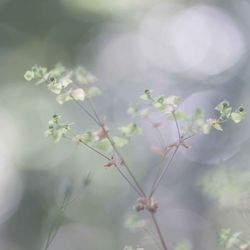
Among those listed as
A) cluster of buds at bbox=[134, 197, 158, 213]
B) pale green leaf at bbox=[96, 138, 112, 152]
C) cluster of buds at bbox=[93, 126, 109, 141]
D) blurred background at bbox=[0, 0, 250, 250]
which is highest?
blurred background at bbox=[0, 0, 250, 250]

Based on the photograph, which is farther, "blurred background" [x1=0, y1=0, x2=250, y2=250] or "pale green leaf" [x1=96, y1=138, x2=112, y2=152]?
"blurred background" [x1=0, y1=0, x2=250, y2=250]

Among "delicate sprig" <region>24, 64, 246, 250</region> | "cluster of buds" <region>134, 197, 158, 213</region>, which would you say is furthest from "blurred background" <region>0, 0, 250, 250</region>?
"cluster of buds" <region>134, 197, 158, 213</region>

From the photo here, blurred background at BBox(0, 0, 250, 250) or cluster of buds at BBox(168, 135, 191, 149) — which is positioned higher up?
blurred background at BBox(0, 0, 250, 250)

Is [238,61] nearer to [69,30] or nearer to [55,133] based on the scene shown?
[69,30]

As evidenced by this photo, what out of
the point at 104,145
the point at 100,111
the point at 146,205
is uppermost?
the point at 100,111

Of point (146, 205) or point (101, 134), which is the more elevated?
point (101, 134)

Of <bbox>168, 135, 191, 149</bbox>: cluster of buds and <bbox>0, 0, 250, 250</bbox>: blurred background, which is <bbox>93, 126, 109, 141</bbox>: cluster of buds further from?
<bbox>0, 0, 250, 250</bbox>: blurred background

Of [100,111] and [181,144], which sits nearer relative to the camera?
[181,144]

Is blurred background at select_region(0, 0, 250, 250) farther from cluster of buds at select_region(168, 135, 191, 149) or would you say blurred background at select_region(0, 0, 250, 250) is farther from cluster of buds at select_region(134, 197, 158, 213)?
cluster of buds at select_region(134, 197, 158, 213)

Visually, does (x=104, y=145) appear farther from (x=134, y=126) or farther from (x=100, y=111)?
(x=100, y=111)

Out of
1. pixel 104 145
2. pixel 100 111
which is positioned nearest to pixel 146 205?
pixel 104 145
